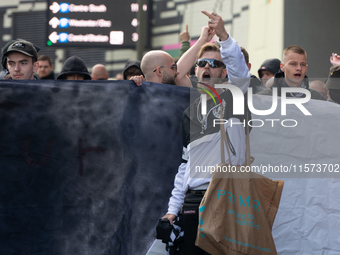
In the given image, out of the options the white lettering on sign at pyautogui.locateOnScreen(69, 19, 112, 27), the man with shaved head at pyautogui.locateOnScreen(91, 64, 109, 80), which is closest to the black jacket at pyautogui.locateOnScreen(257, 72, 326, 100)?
the man with shaved head at pyautogui.locateOnScreen(91, 64, 109, 80)

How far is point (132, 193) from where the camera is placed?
3.77m

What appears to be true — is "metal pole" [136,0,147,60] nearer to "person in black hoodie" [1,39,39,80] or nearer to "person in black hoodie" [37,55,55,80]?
"person in black hoodie" [37,55,55,80]

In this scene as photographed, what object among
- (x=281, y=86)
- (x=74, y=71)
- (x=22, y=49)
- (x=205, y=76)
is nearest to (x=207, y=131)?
(x=205, y=76)

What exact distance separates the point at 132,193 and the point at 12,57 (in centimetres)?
173

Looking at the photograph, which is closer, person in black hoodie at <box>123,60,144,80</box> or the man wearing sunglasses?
the man wearing sunglasses

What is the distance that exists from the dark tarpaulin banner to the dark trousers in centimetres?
76

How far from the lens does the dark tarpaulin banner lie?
372 centimetres

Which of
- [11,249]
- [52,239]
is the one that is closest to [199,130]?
[52,239]

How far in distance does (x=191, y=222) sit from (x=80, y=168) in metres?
1.19

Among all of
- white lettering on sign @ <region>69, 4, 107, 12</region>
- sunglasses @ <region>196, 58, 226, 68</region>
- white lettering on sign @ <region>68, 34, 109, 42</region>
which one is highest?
white lettering on sign @ <region>69, 4, 107, 12</region>

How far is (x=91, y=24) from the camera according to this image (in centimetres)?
732

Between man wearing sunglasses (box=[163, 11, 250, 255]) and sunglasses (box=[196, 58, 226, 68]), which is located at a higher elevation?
sunglasses (box=[196, 58, 226, 68])

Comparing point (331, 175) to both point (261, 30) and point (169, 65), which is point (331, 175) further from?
point (261, 30)

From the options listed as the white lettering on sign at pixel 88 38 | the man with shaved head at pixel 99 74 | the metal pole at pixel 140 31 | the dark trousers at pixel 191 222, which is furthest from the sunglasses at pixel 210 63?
the white lettering on sign at pixel 88 38
